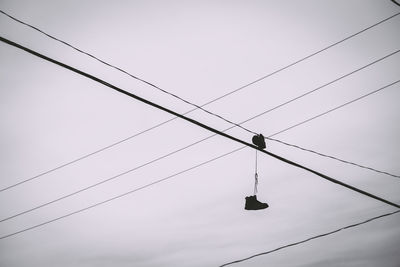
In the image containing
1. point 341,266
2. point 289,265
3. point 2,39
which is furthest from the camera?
point 341,266

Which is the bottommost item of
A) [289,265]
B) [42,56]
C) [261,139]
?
[42,56]

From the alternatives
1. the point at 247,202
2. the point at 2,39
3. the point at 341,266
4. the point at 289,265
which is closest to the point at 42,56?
the point at 2,39

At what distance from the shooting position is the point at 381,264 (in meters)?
77.8

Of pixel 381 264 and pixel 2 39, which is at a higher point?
pixel 381 264

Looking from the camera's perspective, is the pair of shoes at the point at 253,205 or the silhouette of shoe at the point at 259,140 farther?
→ the pair of shoes at the point at 253,205

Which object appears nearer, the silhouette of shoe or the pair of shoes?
the silhouette of shoe

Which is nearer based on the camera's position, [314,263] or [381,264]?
[381,264]

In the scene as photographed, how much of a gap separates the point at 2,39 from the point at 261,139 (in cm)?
364

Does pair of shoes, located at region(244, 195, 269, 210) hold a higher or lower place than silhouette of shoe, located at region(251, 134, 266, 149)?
lower

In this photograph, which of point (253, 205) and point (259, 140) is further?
point (253, 205)

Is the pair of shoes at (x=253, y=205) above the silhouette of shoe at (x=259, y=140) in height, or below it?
below

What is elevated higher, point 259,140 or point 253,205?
point 259,140

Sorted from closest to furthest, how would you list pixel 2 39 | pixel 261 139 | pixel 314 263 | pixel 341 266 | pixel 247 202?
pixel 2 39 < pixel 261 139 < pixel 247 202 < pixel 341 266 < pixel 314 263

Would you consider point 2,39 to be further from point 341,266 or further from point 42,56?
point 341,266
